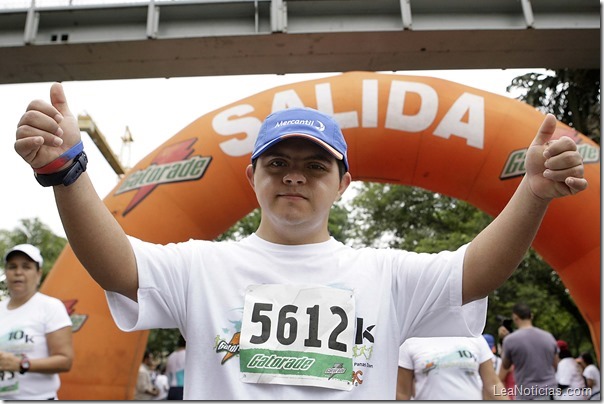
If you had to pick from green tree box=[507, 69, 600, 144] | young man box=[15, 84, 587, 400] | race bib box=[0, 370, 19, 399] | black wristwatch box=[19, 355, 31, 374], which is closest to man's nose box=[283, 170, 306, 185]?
young man box=[15, 84, 587, 400]

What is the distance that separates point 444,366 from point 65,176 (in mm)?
2673

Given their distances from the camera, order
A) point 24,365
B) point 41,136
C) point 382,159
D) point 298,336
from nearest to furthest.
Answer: point 41,136 < point 298,336 < point 24,365 < point 382,159

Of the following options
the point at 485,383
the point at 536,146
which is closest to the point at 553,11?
the point at 485,383

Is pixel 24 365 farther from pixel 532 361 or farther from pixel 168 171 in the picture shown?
pixel 532 361

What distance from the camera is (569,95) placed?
33.8 feet

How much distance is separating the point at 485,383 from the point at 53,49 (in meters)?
5.75

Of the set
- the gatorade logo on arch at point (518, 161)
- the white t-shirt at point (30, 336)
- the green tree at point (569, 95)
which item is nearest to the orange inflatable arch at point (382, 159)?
the gatorade logo on arch at point (518, 161)

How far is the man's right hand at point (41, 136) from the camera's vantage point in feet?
3.56

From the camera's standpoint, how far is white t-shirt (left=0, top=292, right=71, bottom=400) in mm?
2881

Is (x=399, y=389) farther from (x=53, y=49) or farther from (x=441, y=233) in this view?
(x=441, y=233)

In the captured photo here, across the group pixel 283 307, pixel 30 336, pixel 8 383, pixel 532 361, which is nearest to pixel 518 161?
pixel 532 361

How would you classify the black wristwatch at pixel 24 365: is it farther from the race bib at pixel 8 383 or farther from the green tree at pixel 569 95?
the green tree at pixel 569 95

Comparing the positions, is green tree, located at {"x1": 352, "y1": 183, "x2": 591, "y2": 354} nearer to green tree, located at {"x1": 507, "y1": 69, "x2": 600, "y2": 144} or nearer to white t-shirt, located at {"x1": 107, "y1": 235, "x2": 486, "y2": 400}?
green tree, located at {"x1": 507, "y1": 69, "x2": 600, "y2": 144}

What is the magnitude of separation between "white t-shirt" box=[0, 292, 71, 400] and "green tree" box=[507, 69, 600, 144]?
920cm
